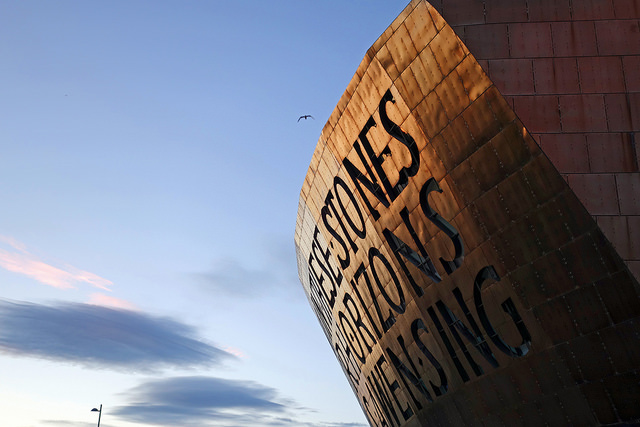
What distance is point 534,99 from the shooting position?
12.8 meters

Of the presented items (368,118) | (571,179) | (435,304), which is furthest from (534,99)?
(435,304)

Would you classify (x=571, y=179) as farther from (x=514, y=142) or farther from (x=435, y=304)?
(x=435, y=304)

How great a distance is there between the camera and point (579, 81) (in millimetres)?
Answer: 12984

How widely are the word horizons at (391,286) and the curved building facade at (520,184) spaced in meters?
0.09

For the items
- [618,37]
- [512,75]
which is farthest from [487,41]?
[618,37]

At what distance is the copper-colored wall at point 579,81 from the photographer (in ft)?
40.0

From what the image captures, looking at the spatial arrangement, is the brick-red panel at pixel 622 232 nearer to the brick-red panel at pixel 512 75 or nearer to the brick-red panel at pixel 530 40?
the brick-red panel at pixel 512 75

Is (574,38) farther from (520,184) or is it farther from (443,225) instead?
(443,225)

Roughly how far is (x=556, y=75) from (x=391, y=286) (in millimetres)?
9036

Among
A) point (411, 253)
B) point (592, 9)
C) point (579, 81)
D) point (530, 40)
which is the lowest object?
point (411, 253)

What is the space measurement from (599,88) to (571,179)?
2.38 meters

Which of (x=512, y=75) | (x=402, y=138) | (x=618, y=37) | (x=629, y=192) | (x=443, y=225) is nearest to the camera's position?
(x=629, y=192)

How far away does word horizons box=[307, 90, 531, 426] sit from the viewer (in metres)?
15.2

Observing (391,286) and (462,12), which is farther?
(391,286)
